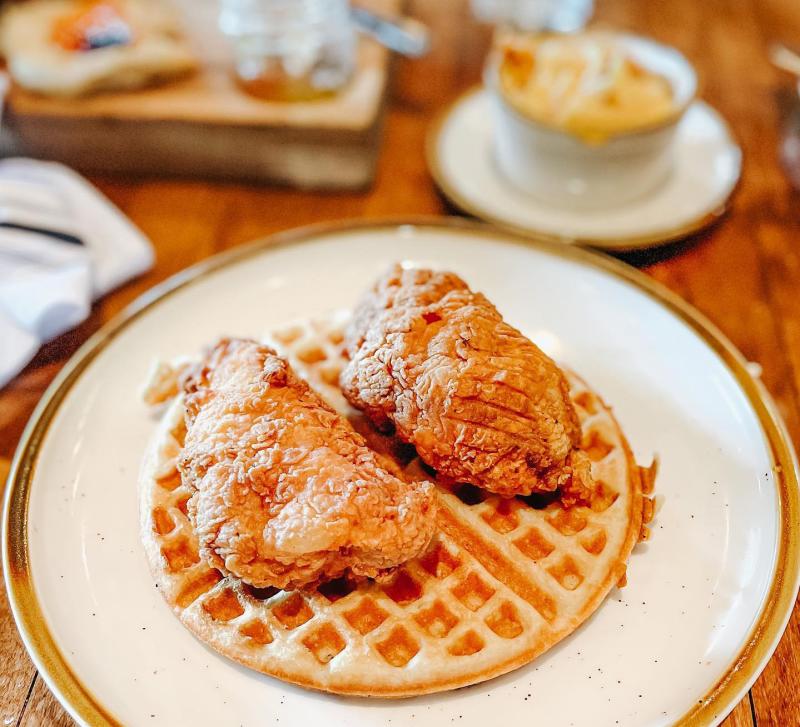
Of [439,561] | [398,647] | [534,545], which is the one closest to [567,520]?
[534,545]

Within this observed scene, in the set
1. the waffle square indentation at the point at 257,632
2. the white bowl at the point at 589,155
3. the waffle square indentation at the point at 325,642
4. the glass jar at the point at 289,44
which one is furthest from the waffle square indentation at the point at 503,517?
the glass jar at the point at 289,44

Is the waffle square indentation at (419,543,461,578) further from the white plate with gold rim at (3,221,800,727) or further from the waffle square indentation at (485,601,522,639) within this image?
the white plate with gold rim at (3,221,800,727)

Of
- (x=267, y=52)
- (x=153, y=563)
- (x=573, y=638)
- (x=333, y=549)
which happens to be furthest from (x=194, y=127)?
(x=573, y=638)

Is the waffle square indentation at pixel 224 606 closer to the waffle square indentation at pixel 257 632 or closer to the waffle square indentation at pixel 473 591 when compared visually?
the waffle square indentation at pixel 257 632

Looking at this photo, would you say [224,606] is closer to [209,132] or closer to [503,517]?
[503,517]

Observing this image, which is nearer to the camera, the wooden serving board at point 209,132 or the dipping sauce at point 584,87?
the dipping sauce at point 584,87

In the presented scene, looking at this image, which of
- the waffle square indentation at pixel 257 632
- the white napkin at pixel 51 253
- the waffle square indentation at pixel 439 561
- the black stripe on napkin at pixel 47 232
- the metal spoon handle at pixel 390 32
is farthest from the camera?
the metal spoon handle at pixel 390 32

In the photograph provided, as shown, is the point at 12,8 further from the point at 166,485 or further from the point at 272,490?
the point at 272,490
